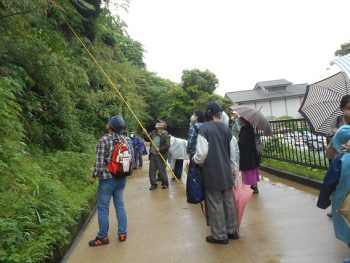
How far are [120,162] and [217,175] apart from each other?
1338 mm

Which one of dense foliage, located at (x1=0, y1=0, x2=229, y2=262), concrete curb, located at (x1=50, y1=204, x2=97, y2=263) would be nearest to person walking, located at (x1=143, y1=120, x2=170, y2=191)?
dense foliage, located at (x1=0, y1=0, x2=229, y2=262)

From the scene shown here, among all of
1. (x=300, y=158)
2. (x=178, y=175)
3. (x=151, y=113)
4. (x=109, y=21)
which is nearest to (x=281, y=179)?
(x=300, y=158)

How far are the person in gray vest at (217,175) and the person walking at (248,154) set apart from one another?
7.47 ft

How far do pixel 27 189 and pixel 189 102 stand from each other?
23950 mm

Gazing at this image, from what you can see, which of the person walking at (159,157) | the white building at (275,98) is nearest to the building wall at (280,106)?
the white building at (275,98)

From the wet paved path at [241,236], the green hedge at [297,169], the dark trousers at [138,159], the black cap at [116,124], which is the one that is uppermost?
the black cap at [116,124]

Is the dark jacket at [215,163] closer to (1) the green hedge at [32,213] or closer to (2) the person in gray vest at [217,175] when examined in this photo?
(2) the person in gray vest at [217,175]

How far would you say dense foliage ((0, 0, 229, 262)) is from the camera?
426 centimetres

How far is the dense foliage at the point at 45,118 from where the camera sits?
4.26 metres

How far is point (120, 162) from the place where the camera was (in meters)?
4.83

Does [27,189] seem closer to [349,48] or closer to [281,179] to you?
[281,179]

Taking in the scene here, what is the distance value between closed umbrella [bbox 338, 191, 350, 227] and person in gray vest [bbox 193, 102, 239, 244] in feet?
5.12

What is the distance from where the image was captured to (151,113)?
37094mm

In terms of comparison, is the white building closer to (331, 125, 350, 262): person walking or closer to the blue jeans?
the blue jeans
